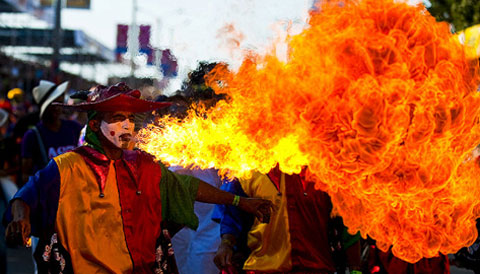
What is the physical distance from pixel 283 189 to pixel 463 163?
1.31m

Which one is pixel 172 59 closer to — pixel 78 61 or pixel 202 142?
pixel 202 142

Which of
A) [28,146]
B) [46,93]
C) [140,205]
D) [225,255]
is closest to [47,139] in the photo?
[28,146]

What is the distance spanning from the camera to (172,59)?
6.60 m

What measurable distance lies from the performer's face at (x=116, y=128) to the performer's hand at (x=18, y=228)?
0.76 meters

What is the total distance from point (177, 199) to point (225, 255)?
0.74 meters

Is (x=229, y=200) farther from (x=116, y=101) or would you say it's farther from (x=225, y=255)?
(x=116, y=101)

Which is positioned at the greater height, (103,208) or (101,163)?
(101,163)

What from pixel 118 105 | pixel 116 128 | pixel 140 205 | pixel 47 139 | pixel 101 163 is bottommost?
pixel 47 139

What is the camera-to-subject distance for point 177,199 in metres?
5.09

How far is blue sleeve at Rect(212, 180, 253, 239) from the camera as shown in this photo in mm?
5711

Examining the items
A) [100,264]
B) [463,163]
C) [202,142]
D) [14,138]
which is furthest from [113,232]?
[14,138]

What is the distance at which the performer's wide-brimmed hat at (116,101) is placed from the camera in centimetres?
495

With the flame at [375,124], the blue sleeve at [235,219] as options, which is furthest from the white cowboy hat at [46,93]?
the blue sleeve at [235,219]

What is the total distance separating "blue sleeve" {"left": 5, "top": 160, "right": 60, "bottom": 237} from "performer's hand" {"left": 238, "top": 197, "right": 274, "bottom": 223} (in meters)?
1.26
